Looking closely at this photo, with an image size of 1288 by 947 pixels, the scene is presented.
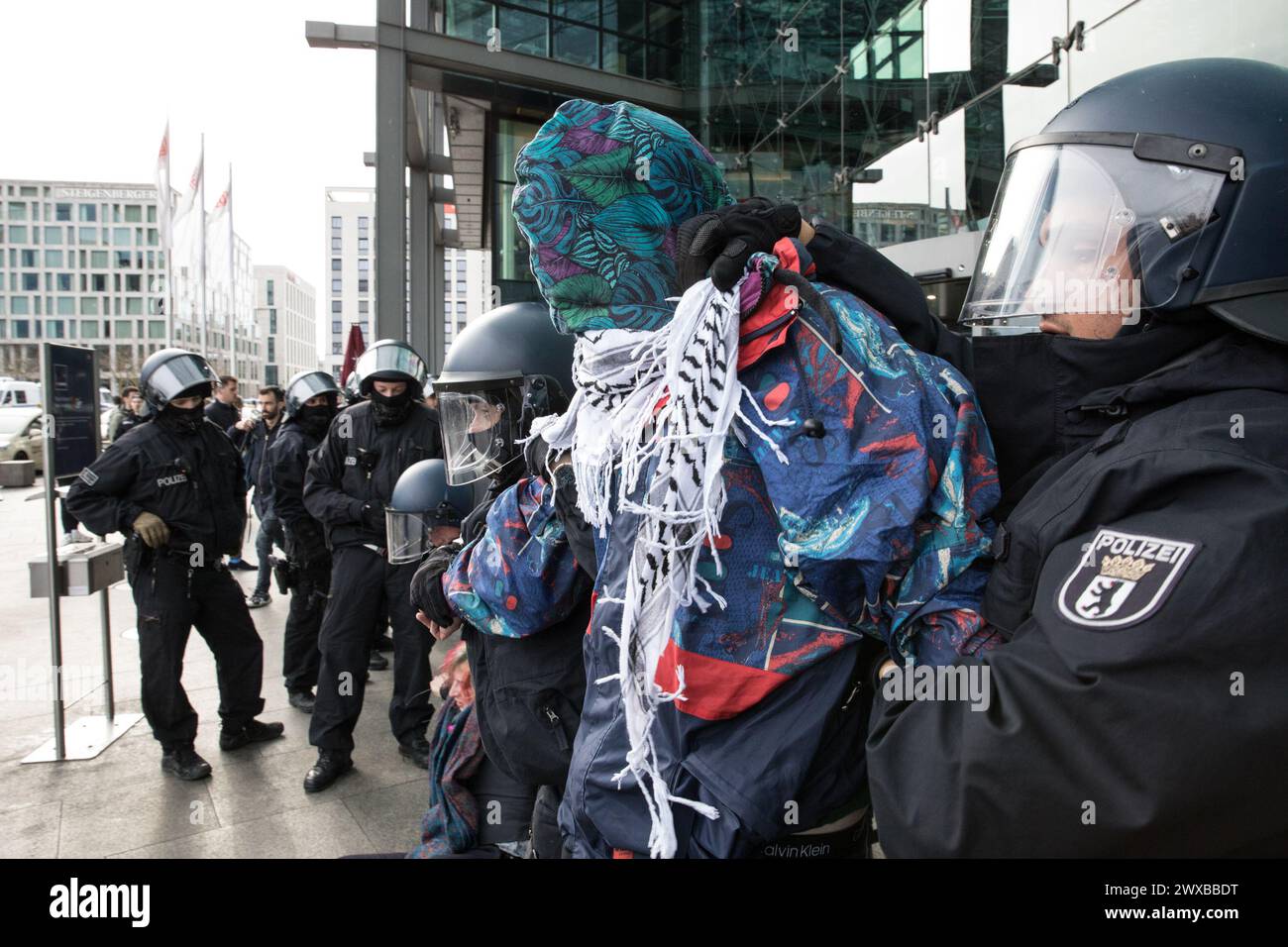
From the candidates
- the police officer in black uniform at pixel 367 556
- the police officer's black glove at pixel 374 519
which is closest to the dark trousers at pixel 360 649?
the police officer in black uniform at pixel 367 556

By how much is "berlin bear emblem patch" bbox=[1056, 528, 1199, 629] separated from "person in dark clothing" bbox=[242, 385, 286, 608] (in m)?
6.49

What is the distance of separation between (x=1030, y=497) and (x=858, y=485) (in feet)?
0.70

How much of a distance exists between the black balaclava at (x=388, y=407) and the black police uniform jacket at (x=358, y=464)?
0.11 feet

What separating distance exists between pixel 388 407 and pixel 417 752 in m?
1.83

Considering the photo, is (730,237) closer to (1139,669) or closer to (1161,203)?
(1161,203)

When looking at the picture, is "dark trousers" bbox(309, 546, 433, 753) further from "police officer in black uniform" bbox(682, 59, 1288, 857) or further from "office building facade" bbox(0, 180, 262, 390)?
"office building facade" bbox(0, 180, 262, 390)

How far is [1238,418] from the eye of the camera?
0.92 metres

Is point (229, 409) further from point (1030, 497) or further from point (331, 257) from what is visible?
point (331, 257)

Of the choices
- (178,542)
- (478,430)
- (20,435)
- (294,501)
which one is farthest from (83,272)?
(478,430)

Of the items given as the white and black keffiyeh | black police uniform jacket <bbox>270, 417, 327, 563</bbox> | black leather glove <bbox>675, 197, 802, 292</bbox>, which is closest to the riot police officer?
the white and black keffiyeh

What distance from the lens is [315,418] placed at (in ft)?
19.5
